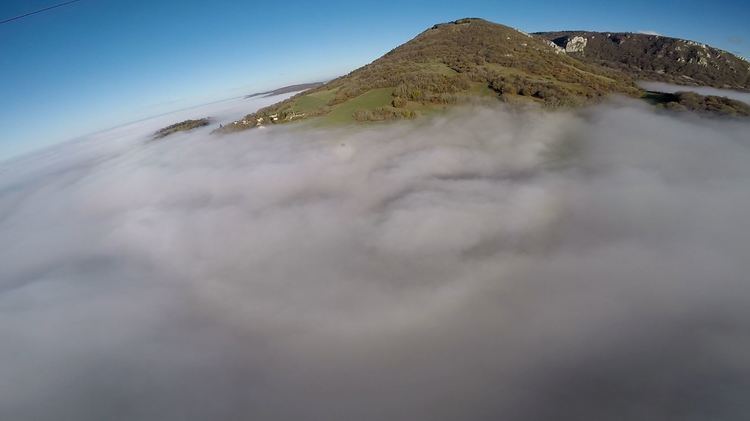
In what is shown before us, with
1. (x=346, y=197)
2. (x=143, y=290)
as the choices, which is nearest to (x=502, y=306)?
(x=346, y=197)

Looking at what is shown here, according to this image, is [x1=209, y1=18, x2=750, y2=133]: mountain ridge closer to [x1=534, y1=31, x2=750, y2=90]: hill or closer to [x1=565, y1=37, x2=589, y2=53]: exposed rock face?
[x1=534, y1=31, x2=750, y2=90]: hill

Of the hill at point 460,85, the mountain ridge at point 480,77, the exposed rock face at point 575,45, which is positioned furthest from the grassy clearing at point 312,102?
the exposed rock face at point 575,45

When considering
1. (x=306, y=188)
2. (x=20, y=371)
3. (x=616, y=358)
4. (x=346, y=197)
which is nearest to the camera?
(x=616, y=358)

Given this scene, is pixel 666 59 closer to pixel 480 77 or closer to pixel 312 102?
pixel 480 77

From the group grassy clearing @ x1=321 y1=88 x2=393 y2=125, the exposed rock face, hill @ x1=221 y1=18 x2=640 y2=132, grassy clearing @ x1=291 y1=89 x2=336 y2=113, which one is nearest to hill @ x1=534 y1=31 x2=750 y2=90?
the exposed rock face

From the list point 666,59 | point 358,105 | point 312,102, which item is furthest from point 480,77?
point 666,59

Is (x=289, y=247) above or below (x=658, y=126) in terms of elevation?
below

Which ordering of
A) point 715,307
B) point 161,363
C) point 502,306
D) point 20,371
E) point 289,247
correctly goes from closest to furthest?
point 715,307 < point 502,306 < point 161,363 < point 20,371 < point 289,247

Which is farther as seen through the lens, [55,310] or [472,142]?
[472,142]

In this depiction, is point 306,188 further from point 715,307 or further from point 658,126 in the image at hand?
point 658,126
